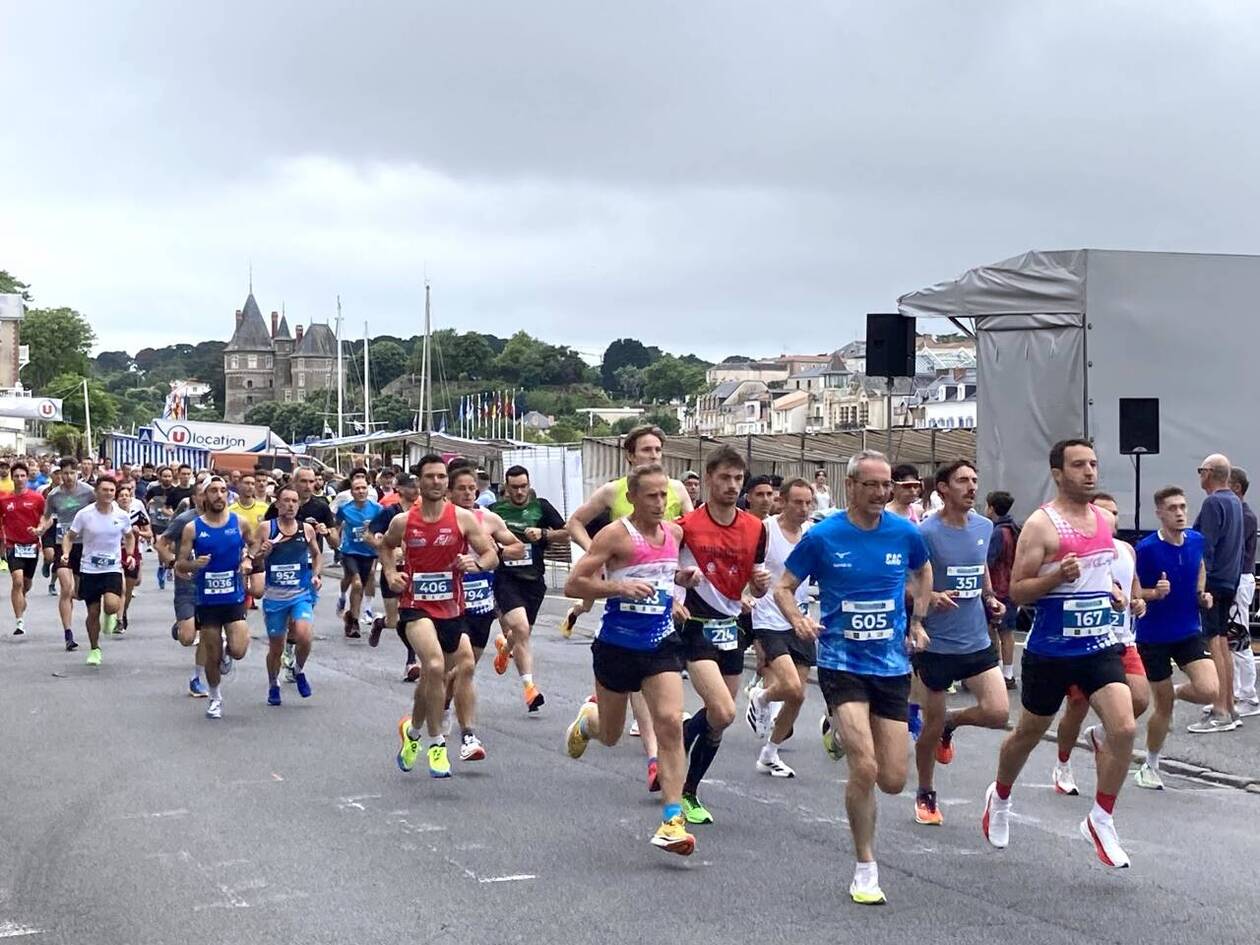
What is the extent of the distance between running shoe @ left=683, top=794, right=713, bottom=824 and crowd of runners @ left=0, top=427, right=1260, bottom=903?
16mm

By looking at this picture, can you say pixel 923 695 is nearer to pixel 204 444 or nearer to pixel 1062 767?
pixel 1062 767

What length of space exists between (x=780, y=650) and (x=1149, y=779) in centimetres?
239

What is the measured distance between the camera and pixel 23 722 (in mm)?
12500

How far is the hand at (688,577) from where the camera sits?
339 inches

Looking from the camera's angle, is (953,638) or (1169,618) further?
(1169,618)

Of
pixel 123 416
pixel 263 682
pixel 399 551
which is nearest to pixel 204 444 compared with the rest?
pixel 263 682

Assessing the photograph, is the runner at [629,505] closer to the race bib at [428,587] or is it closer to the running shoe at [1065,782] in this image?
the race bib at [428,587]

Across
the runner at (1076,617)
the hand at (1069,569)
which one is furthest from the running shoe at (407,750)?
the hand at (1069,569)

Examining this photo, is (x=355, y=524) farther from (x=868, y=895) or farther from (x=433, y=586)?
(x=868, y=895)

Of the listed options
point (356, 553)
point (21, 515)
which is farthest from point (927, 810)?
point (21, 515)

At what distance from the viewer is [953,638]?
8.87 metres

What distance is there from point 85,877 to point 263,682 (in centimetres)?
754

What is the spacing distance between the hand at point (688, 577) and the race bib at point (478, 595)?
2560mm

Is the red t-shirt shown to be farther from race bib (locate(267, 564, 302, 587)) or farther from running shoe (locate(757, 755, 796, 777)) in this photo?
running shoe (locate(757, 755, 796, 777))
